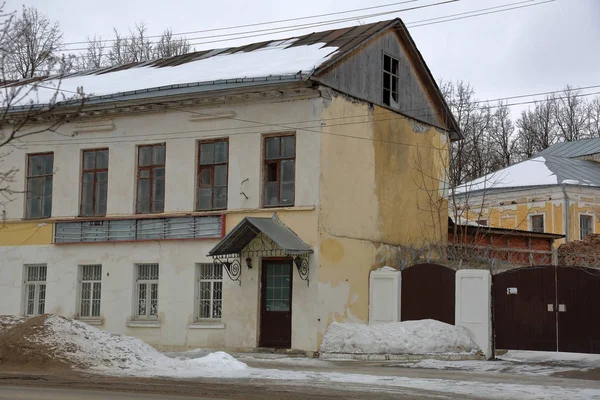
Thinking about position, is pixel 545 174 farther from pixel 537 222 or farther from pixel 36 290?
pixel 36 290

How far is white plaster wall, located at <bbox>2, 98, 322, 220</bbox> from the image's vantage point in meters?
22.8

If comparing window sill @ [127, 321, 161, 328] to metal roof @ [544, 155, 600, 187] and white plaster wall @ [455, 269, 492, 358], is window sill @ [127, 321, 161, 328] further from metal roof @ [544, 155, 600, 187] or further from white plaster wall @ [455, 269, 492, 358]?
metal roof @ [544, 155, 600, 187]

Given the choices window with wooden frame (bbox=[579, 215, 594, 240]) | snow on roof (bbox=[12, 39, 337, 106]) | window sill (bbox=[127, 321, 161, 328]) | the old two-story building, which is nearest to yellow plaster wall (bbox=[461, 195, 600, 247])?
window with wooden frame (bbox=[579, 215, 594, 240])

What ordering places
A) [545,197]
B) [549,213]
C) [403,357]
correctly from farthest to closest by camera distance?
[545,197] → [549,213] → [403,357]

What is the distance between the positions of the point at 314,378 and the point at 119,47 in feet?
123

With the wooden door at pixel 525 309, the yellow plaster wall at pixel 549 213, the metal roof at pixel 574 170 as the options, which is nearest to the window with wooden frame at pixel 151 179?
the wooden door at pixel 525 309

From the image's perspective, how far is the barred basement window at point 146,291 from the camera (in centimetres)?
2511

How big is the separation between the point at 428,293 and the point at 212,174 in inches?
262

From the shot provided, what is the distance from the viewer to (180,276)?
2442 centimetres

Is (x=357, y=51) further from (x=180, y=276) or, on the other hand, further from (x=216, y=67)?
(x=180, y=276)

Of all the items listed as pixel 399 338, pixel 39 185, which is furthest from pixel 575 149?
pixel 39 185

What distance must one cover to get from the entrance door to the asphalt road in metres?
8.82

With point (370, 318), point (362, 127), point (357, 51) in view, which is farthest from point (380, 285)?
point (357, 51)

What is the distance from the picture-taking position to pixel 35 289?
89.7 ft
